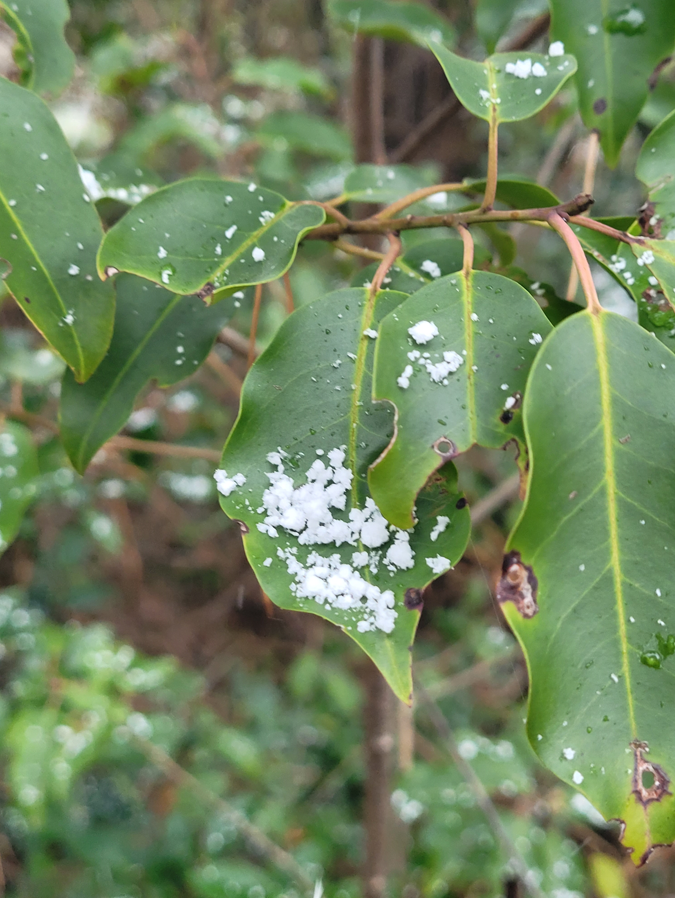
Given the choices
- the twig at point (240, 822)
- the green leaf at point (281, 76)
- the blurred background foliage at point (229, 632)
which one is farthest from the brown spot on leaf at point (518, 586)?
the green leaf at point (281, 76)

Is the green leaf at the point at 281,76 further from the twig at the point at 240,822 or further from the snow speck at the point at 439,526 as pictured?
the twig at the point at 240,822

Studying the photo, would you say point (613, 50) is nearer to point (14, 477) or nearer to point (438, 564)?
point (438, 564)

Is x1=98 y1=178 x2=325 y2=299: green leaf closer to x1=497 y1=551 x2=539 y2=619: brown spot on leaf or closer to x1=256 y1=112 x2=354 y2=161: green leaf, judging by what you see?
x1=497 y1=551 x2=539 y2=619: brown spot on leaf

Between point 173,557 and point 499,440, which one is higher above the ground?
point 499,440

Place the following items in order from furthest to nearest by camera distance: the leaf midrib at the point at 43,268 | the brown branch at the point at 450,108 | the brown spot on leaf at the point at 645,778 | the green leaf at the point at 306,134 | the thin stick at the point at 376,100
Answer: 1. the green leaf at the point at 306,134
2. the thin stick at the point at 376,100
3. the brown branch at the point at 450,108
4. the leaf midrib at the point at 43,268
5. the brown spot on leaf at the point at 645,778

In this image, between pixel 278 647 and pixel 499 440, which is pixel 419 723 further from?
pixel 499 440

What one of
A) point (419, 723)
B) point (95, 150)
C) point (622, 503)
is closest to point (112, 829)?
point (419, 723)

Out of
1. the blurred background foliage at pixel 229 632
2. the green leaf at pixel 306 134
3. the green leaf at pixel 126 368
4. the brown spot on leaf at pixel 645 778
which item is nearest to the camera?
the brown spot on leaf at pixel 645 778
